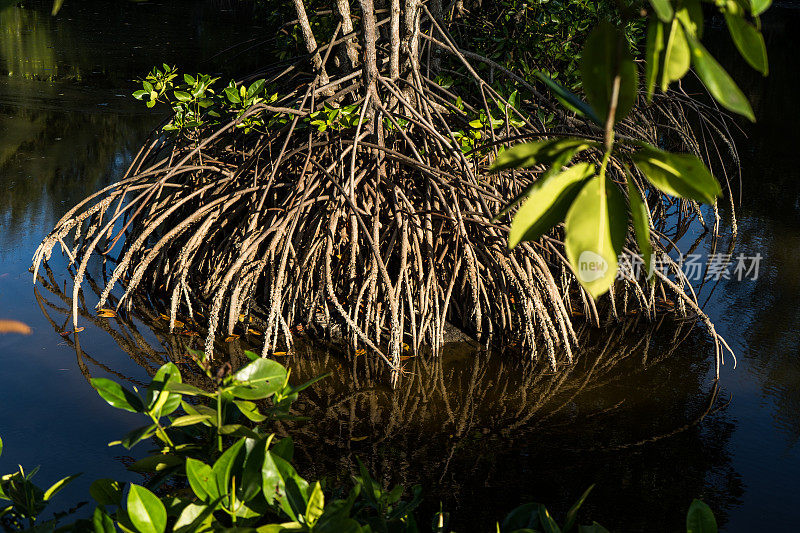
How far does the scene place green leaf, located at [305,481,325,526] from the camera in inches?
46.5

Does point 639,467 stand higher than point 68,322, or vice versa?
point 68,322

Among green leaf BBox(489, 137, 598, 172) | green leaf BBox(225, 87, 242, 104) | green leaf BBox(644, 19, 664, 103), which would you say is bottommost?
green leaf BBox(489, 137, 598, 172)

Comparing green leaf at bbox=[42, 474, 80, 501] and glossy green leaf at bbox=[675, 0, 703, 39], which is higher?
glossy green leaf at bbox=[675, 0, 703, 39]

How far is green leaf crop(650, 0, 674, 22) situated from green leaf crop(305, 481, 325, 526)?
0.83 metres

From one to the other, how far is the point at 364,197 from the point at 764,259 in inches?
104

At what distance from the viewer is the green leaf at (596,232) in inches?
28.9

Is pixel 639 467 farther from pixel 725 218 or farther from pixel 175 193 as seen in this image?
pixel 725 218

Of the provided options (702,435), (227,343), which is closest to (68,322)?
(227,343)

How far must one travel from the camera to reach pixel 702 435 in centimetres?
290

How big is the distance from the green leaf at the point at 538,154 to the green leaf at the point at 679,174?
61mm

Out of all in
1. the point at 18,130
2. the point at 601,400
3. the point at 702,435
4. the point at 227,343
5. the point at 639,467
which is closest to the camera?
the point at 639,467
